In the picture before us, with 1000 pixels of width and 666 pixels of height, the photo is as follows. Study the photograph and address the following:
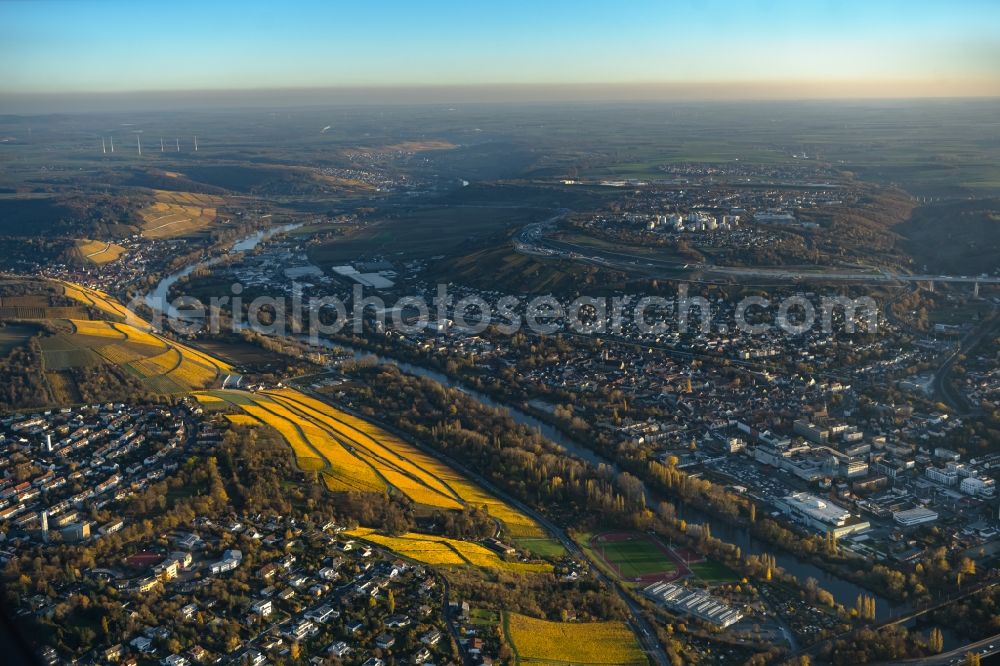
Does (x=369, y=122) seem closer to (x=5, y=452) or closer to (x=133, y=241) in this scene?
(x=133, y=241)

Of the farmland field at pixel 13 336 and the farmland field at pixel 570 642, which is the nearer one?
the farmland field at pixel 570 642

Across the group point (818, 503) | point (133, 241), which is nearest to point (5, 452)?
point (818, 503)

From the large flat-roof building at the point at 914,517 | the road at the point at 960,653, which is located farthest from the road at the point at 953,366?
the road at the point at 960,653

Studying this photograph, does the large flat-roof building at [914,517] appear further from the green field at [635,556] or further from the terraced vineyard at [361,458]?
the terraced vineyard at [361,458]

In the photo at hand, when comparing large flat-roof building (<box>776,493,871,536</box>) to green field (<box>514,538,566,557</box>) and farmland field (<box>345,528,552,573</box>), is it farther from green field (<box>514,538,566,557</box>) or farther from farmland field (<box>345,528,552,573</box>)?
farmland field (<box>345,528,552,573</box>)

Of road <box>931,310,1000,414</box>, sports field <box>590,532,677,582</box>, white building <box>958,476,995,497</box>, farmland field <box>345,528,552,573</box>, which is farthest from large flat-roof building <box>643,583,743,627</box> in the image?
road <box>931,310,1000,414</box>

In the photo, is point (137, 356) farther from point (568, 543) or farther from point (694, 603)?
point (694, 603)

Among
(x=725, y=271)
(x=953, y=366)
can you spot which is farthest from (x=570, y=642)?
(x=725, y=271)
